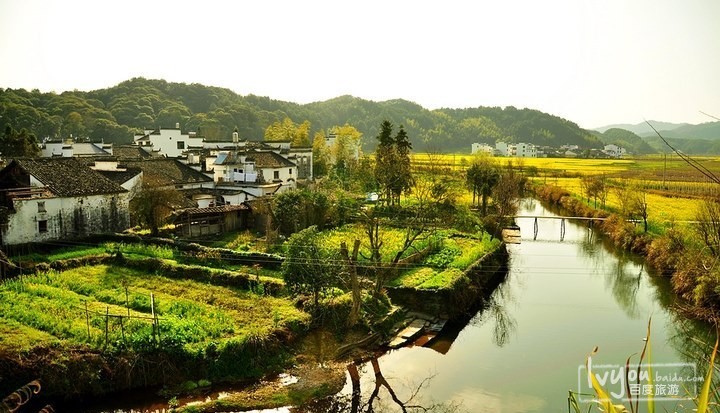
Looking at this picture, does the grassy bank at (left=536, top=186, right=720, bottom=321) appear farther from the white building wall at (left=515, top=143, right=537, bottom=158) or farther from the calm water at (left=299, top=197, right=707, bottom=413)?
the white building wall at (left=515, top=143, right=537, bottom=158)

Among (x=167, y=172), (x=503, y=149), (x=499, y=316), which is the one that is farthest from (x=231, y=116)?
(x=499, y=316)

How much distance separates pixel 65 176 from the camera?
79.8ft

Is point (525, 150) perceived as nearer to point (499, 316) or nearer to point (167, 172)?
point (167, 172)

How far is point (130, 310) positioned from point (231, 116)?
2405 inches

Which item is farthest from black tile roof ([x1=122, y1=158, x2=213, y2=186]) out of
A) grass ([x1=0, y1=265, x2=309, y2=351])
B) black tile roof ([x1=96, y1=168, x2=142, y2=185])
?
grass ([x1=0, y1=265, x2=309, y2=351])

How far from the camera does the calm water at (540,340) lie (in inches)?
532

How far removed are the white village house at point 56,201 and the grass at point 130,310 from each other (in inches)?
173

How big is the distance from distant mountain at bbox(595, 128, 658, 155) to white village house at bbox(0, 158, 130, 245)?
431 feet

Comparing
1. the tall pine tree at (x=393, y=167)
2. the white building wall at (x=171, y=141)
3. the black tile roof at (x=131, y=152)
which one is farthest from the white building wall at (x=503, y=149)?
the black tile roof at (x=131, y=152)

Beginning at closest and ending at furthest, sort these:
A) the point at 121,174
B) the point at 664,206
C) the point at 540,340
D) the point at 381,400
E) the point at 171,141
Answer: the point at 381,400
the point at 540,340
the point at 121,174
the point at 664,206
the point at 171,141

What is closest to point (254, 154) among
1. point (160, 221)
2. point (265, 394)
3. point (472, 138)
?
point (160, 221)

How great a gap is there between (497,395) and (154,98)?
73440mm

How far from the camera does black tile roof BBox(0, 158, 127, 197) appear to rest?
23234 millimetres

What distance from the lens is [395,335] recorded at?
54.5ft
